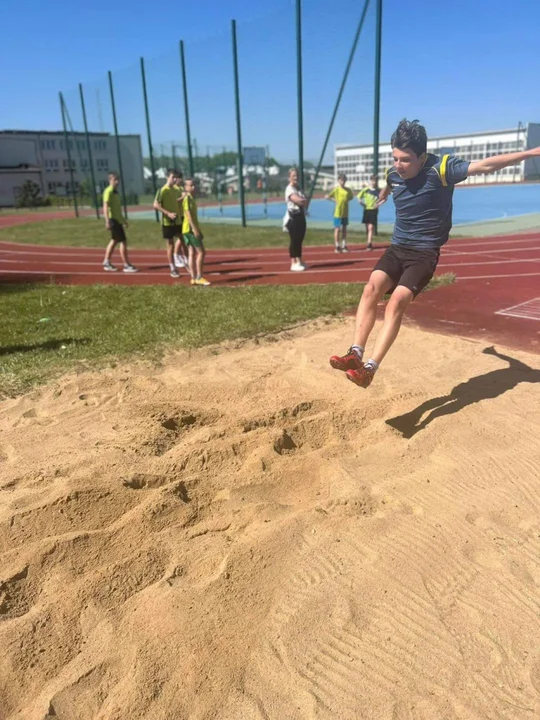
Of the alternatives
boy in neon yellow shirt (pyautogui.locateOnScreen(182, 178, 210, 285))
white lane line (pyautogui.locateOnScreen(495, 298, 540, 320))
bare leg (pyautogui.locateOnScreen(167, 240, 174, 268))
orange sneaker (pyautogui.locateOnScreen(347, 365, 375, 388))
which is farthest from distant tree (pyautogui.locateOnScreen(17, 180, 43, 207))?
orange sneaker (pyautogui.locateOnScreen(347, 365, 375, 388))

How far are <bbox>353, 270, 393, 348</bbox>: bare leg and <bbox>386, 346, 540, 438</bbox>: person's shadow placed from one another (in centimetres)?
59

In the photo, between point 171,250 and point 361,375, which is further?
point 171,250

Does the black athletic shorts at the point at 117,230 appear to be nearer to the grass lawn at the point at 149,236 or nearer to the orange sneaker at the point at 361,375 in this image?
the grass lawn at the point at 149,236

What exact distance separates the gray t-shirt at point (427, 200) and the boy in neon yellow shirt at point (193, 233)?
191 inches

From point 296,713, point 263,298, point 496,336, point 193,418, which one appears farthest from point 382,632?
point 263,298

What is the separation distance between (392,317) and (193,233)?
5.44 meters

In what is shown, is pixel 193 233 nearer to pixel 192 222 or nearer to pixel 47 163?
pixel 192 222

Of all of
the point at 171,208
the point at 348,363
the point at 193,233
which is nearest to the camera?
the point at 348,363

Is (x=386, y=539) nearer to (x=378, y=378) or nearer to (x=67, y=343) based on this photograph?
(x=378, y=378)

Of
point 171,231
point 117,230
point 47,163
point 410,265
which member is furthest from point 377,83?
point 47,163

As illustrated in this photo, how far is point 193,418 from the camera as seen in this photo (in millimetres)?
3664

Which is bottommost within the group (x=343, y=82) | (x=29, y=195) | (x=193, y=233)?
(x=193, y=233)

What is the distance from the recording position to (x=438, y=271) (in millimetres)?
→ 9359

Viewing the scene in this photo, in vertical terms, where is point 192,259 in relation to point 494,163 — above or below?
below
